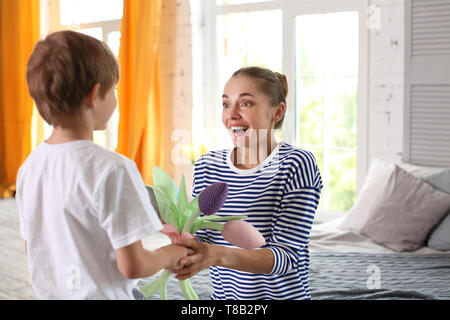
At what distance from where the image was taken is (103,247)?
0.90m

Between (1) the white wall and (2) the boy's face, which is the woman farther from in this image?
(1) the white wall

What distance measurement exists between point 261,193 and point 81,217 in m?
0.47

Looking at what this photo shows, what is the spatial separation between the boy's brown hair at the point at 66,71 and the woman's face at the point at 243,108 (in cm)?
44

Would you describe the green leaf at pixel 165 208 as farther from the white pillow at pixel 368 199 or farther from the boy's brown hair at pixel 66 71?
the white pillow at pixel 368 199

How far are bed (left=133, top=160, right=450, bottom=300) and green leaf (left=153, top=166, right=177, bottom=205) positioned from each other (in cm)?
111

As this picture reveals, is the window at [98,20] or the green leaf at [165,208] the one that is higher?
the window at [98,20]

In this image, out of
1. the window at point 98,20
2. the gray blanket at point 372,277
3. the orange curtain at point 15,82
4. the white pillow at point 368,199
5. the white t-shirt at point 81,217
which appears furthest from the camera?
the orange curtain at point 15,82

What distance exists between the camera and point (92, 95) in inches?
35.6

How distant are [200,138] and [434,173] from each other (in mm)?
2308

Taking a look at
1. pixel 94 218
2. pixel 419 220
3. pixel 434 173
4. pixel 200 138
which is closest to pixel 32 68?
pixel 94 218

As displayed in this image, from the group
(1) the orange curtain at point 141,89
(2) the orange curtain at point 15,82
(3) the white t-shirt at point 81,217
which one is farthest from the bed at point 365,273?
(2) the orange curtain at point 15,82

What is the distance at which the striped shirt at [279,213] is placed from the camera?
122cm
